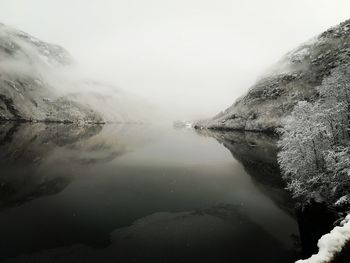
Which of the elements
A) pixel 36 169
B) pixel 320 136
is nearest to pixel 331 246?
pixel 320 136

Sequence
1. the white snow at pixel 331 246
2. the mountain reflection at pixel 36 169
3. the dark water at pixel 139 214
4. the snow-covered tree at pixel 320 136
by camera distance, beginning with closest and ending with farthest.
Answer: the white snow at pixel 331 246, the dark water at pixel 139 214, the snow-covered tree at pixel 320 136, the mountain reflection at pixel 36 169

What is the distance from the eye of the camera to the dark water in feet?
79.9

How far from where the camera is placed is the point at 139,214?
32812 mm

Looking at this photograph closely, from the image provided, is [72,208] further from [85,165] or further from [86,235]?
[85,165]

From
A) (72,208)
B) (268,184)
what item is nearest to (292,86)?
(268,184)

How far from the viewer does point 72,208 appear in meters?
33.1

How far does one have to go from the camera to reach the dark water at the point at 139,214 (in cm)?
2436

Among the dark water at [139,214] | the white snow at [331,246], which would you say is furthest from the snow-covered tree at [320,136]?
the white snow at [331,246]

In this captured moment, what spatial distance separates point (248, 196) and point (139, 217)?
58.9 ft

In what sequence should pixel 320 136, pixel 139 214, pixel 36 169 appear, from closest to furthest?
pixel 139 214 → pixel 320 136 → pixel 36 169

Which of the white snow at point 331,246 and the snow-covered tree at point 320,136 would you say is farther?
the snow-covered tree at point 320,136

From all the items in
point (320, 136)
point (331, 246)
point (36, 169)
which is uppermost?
point (320, 136)

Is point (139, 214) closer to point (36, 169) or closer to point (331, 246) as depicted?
point (331, 246)

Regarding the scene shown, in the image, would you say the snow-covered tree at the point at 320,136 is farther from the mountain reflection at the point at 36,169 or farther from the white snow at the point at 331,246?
the mountain reflection at the point at 36,169
